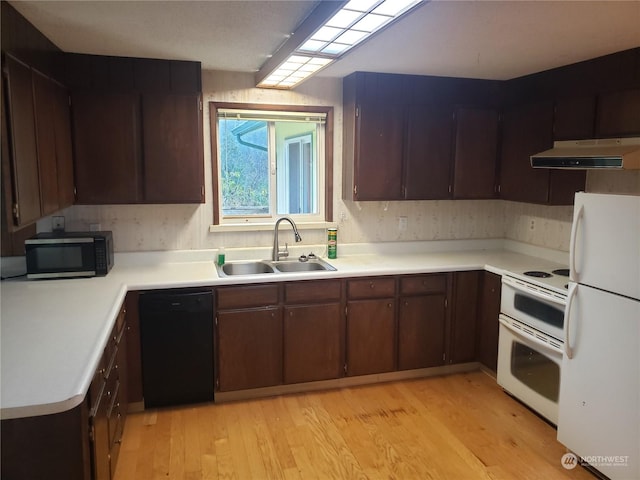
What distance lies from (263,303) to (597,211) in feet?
6.89

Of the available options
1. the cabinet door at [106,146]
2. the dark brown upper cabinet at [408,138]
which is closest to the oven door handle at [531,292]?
the dark brown upper cabinet at [408,138]

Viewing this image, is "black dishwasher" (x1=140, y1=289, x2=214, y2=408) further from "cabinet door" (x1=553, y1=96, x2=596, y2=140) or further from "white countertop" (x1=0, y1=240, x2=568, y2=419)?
"cabinet door" (x1=553, y1=96, x2=596, y2=140)

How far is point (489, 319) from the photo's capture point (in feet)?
12.4

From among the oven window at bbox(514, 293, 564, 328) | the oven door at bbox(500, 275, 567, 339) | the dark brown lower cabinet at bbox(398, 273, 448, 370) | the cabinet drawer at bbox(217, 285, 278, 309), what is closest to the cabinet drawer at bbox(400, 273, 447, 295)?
the dark brown lower cabinet at bbox(398, 273, 448, 370)

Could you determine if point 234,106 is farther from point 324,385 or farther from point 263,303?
point 324,385

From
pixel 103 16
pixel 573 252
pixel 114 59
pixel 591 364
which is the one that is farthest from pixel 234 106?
pixel 591 364

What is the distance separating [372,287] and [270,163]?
1.29 m

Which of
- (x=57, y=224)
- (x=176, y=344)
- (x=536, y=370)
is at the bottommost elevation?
(x=536, y=370)

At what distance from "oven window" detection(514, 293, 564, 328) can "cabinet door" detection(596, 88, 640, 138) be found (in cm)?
115

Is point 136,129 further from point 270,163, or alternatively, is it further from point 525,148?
point 525,148

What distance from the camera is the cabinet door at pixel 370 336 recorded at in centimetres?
364

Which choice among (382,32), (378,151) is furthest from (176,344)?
(382,32)

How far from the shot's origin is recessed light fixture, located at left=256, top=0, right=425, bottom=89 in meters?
1.98

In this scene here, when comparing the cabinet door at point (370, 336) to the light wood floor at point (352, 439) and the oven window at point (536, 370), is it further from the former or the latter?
the oven window at point (536, 370)
